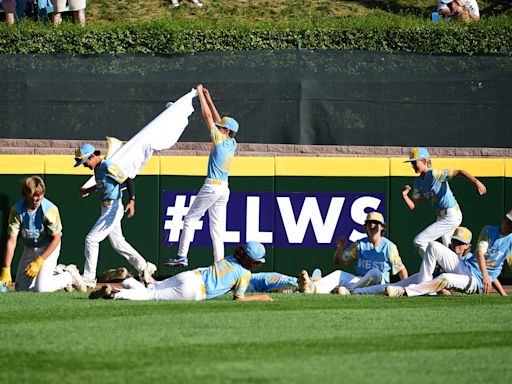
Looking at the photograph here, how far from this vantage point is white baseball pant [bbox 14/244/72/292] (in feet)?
41.8

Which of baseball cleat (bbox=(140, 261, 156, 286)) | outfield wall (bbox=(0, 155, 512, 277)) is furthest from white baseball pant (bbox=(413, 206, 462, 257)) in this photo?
baseball cleat (bbox=(140, 261, 156, 286))

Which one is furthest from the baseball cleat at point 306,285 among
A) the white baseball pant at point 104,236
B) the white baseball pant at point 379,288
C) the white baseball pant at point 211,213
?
the white baseball pant at point 104,236

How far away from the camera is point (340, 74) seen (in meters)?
16.7

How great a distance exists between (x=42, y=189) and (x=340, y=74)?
5.90m

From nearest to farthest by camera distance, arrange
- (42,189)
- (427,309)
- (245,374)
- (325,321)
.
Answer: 1. (245,374)
2. (325,321)
3. (427,309)
4. (42,189)

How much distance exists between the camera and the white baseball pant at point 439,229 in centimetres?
1447

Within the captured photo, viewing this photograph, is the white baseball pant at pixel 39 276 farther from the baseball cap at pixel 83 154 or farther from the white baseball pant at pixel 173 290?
the baseball cap at pixel 83 154

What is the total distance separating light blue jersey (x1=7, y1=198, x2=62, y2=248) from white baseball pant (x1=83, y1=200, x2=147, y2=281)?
1.40m

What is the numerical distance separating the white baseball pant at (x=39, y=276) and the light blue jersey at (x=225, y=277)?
82.6 inches

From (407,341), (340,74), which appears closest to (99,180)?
(340,74)

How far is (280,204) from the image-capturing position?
636 inches

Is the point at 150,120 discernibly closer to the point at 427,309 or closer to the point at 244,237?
the point at 244,237

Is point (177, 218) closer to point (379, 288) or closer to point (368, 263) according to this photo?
point (368, 263)

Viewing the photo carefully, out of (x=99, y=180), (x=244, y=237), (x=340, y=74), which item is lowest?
(x=244, y=237)
